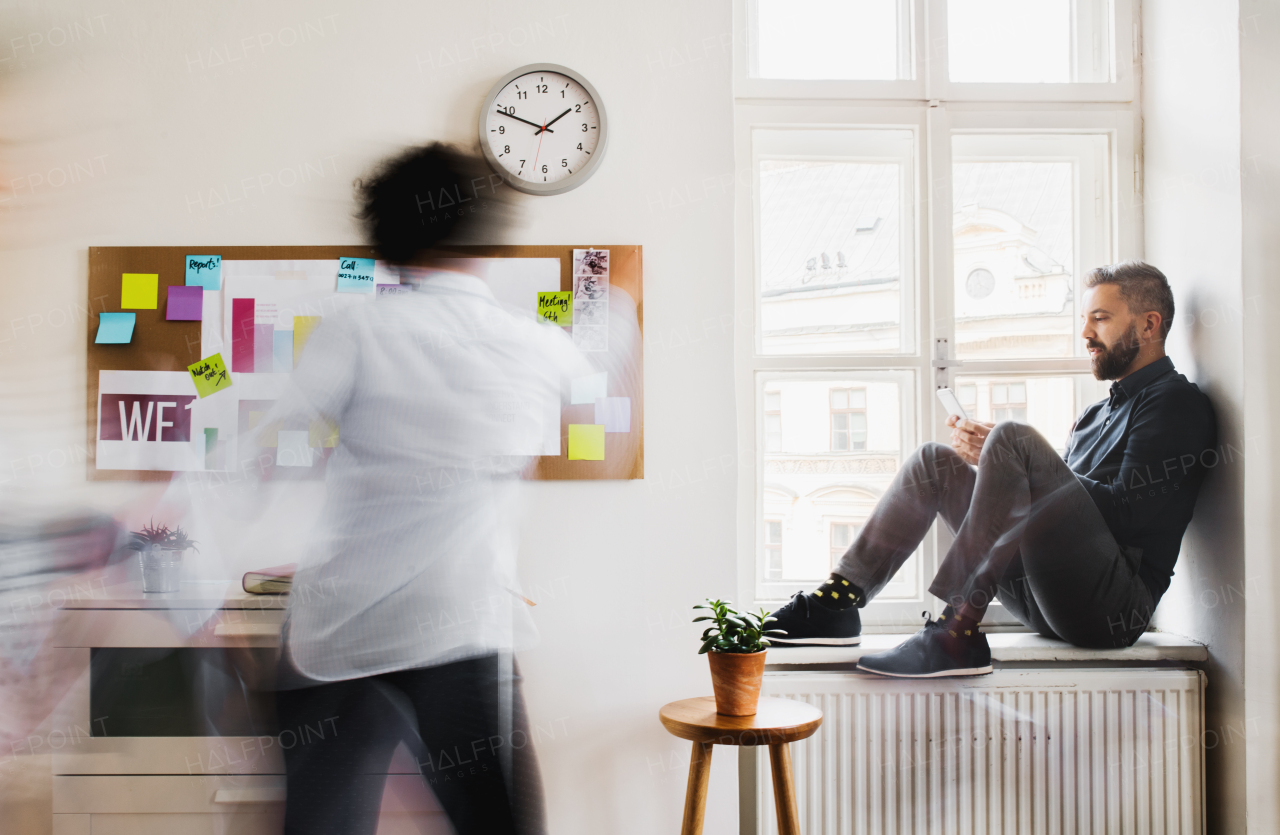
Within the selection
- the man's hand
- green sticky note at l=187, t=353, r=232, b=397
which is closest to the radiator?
the man's hand

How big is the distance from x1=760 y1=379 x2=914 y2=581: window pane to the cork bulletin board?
1.50 ft

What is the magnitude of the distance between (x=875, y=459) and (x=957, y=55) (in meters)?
1.11

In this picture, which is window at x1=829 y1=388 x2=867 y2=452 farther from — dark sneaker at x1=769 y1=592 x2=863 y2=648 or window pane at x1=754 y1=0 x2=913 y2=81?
window pane at x1=754 y1=0 x2=913 y2=81

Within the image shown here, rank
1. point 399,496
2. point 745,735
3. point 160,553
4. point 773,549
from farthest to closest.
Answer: point 773,549 < point 160,553 < point 745,735 < point 399,496

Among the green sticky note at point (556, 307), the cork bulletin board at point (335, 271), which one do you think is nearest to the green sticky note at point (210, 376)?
the cork bulletin board at point (335, 271)

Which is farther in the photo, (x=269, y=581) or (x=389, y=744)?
(x=269, y=581)

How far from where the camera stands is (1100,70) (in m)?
2.20

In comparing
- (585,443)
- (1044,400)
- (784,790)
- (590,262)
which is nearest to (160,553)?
(585,443)

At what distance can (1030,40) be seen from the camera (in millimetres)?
2215

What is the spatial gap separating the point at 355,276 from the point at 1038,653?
1793mm

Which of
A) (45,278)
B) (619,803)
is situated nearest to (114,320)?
(45,278)

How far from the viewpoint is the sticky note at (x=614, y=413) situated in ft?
6.05

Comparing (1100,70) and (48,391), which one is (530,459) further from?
(1100,70)

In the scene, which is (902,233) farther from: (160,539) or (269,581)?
(160,539)
